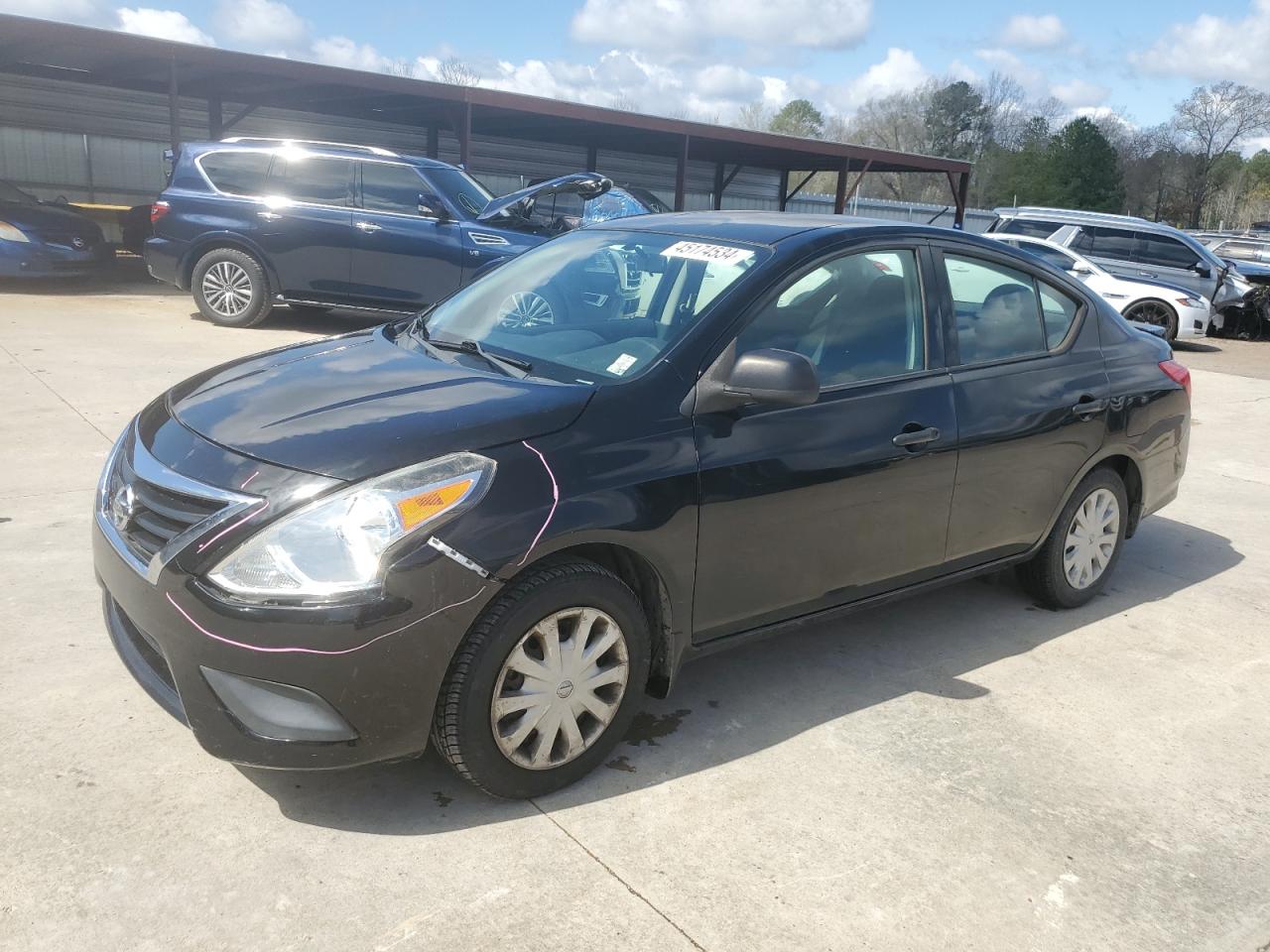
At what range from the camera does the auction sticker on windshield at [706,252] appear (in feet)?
11.3

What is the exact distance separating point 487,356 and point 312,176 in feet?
26.9

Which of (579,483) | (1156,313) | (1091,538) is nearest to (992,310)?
(1091,538)

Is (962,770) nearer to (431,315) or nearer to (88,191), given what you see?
(431,315)

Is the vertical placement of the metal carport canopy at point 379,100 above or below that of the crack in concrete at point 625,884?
above

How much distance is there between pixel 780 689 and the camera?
3.68 meters

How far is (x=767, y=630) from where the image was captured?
133 inches

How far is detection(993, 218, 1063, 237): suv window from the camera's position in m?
16.5

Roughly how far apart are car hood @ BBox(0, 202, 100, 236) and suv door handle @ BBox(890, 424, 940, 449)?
39.9 feet

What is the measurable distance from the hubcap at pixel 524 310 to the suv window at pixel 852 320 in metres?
0.80

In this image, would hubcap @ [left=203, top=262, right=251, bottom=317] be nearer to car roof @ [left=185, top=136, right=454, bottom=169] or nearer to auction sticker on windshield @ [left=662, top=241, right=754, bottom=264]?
car roof @ [left=185, top=136, right=454, bottom=169]

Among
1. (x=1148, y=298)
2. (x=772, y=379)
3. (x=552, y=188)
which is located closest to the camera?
(x=772, y=379)

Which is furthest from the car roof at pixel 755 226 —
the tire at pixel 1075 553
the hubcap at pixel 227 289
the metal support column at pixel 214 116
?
the metal support column at pixel 214 116

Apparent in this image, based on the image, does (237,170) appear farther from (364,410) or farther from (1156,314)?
(1156,314)

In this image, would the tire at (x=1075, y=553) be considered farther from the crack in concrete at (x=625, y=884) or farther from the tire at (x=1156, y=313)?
the tire at (x=1156, y=313)
